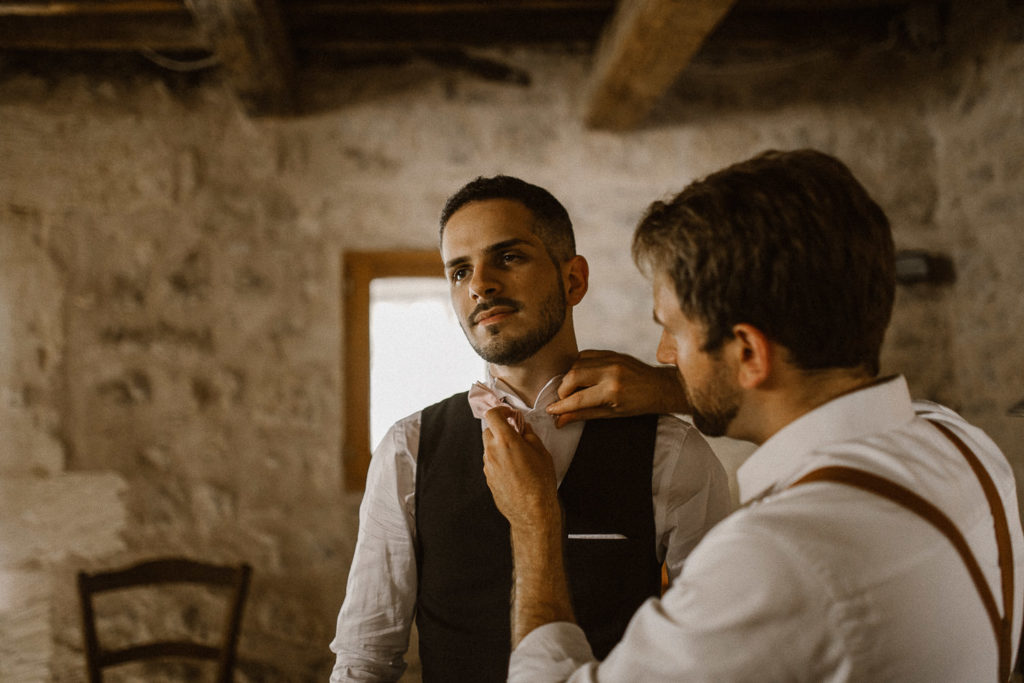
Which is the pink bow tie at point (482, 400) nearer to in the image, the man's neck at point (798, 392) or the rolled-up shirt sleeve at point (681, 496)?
the rolled-up shirt sleeve at point (681, 496)

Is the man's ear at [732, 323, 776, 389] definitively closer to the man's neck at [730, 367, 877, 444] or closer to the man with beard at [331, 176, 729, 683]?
the man's neck at [730, 367, 877, 444]

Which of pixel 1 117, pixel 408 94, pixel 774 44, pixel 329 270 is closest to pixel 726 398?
pixel 329 270

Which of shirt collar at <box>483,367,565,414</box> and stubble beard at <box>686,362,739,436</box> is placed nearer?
stubble beard at <box>686,362,739,436</box>

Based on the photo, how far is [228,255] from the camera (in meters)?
3.01

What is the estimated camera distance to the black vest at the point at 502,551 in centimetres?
120

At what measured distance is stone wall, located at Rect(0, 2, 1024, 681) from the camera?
287cm

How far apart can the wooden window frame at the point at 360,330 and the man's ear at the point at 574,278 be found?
1.58 m

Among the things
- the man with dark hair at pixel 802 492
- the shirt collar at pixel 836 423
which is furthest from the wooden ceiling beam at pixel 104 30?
the shirt collar at pixel 836 423

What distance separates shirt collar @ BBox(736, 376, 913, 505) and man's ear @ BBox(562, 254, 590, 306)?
0.69m

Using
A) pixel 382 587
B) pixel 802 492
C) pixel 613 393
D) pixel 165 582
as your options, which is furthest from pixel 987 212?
pixel 165 582

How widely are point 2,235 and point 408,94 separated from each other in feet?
6.42

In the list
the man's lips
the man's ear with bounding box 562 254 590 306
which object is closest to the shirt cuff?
the man's lips

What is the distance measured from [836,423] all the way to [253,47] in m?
2.47

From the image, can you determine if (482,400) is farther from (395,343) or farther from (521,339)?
(395,343)
